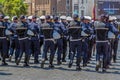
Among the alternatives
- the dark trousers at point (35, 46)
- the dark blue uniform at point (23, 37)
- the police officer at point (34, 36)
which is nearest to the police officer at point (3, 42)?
the dark blue uniform at point (23, 37)

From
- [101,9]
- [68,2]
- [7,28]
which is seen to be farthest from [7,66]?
[68,2]

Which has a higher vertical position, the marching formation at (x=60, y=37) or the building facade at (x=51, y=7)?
the marching formation at (x=60, y=37)

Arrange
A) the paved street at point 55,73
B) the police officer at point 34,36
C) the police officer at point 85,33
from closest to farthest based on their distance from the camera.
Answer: the paved street at point 55,73 → the police officer at point 85,33 → the police officer at point 34,36

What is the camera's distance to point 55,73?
660 inches

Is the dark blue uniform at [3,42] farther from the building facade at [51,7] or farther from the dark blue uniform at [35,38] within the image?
the building facade at [51,7]

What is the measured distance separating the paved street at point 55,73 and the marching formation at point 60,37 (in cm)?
35

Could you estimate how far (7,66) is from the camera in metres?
19.0

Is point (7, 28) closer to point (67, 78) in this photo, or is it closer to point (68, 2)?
point (67, 78)

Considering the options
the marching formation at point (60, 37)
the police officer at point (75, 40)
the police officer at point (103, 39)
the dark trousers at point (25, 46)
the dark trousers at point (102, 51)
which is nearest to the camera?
the police officer at point (103, 39)

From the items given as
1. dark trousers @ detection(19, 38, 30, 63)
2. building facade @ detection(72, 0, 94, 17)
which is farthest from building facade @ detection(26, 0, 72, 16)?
dark trousers @ detection(19, 38, 30, 63)

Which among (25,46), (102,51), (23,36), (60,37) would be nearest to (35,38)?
(25,46)

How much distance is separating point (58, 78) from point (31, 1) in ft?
339

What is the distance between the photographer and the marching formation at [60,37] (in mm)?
17125

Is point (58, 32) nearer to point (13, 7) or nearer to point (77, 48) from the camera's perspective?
point (77, 48)
